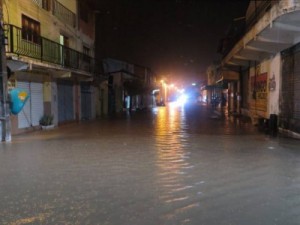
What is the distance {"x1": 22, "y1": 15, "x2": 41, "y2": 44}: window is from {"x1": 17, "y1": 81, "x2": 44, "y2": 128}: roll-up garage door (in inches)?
84.1

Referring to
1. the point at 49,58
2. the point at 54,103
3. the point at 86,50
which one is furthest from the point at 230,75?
the point at 49,58

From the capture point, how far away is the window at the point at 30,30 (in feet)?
62.2

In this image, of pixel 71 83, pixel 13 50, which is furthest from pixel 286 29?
pixel 71 83

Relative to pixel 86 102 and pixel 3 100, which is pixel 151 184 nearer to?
pixel 3 100

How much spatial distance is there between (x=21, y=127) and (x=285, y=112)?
39.0 feet

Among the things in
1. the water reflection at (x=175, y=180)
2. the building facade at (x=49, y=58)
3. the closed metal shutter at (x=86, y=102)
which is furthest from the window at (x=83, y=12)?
the water reflection at (x=175, y=180)

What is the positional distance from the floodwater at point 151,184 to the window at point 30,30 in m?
7.63

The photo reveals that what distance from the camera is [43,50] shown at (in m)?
20.3

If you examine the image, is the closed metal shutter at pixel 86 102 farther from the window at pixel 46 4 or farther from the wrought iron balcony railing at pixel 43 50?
the window at pixel 46 4

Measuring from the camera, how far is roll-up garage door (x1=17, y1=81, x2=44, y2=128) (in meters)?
18.6

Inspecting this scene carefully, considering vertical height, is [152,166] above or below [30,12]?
below

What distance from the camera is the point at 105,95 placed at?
37219 mm

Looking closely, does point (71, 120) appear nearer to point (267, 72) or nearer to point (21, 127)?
point (21, 127)

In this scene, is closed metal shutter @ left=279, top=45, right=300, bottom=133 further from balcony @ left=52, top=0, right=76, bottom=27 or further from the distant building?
the distant building
